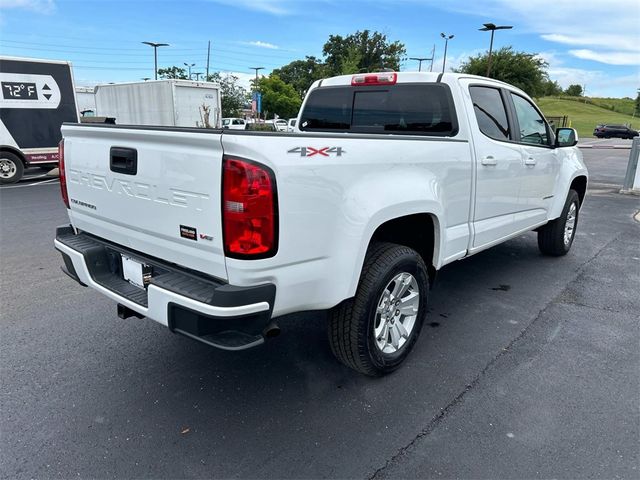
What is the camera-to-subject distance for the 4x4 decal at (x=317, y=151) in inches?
88.8

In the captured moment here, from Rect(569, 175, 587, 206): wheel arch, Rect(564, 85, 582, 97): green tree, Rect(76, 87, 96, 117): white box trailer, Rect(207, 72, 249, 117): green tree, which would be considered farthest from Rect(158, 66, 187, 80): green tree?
Rect(564, 85, 582, 97): green tree

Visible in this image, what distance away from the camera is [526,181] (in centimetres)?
453

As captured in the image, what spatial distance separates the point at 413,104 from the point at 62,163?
2.66 metres

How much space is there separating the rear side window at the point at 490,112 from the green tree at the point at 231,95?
43.4 m

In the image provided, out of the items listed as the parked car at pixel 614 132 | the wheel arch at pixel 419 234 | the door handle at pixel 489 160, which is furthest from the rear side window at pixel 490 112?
the parked car at pixel 614 132

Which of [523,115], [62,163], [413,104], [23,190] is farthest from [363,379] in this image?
[23,190]

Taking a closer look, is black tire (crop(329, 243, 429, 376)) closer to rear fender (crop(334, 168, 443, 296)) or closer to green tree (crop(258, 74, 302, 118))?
rear fender (crop(334, 168, 443, 296))

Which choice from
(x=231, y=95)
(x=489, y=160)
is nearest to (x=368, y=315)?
(x=489, y=160)

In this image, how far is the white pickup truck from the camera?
219 cm

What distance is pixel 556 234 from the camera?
5641 millimetres

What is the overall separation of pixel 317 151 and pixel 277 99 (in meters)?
55.4

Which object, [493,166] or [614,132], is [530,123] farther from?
[614,132]

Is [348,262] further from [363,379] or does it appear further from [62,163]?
[62,163]

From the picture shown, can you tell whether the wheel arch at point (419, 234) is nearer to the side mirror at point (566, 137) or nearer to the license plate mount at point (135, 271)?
the license plate mount at point (135, 271)
